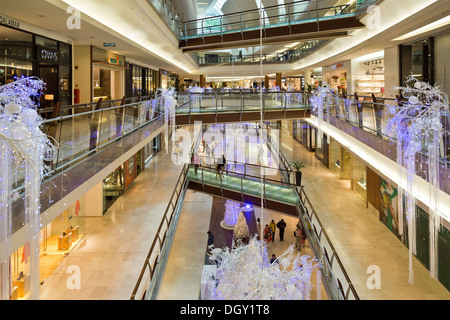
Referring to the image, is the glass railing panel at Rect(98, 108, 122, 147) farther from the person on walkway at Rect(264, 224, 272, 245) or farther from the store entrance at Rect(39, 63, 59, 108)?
the person on walkway at Rect(264, 224, 272, 245)

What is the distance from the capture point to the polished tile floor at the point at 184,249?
25.9 feet

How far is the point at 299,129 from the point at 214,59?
997 centimetres

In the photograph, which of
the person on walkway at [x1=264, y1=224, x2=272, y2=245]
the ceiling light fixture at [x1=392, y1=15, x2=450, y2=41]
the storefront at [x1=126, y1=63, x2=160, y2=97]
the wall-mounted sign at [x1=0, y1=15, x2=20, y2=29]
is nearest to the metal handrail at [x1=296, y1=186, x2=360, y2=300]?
the person on walkway at [x1=264, y1=224, x2=272, y2=245]

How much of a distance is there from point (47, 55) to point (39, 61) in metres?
0.48

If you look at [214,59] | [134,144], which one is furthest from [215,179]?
[214,59]

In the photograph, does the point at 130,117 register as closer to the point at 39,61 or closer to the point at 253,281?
the point at 39,61

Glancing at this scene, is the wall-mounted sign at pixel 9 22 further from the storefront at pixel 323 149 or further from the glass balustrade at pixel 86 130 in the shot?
the storefront at pixel 323 149

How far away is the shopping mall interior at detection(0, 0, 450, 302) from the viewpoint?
5258mm

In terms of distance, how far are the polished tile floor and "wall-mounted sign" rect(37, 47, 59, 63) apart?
524cm

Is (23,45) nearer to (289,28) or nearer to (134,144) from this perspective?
(134,144)

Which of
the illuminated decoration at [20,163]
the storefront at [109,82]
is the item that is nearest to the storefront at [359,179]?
the storefront at [109,82]

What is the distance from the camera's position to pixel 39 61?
9.41 m

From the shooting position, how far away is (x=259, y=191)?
1332 cm

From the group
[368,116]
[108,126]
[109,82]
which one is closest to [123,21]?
[108,126]
